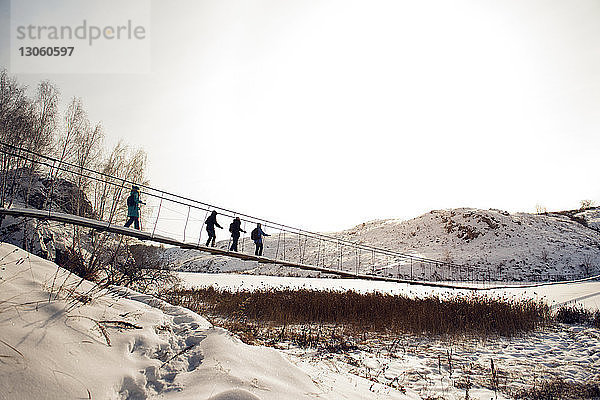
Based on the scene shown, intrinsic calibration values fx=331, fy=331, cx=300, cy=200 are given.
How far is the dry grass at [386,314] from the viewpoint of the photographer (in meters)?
9.45

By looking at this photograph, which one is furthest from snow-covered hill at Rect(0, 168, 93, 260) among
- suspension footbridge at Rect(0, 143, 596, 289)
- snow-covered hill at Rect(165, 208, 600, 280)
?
snow-covered hill at Rect(165, 208, 600, 280)

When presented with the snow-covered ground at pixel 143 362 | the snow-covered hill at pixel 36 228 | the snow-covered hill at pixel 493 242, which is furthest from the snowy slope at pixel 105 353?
the snow-covered hill at pixel 493 242

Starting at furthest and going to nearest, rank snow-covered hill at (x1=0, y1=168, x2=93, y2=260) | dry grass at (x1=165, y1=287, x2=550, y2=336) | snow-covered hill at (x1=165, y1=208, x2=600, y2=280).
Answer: snow-covered hill at (x1=165, y1=208, x2=600, y2=280)
snow-covered hill at (x1=0, y1=168, x2=93, y2=260)
dry grass at (x1=165, y1=287, x2=550, y2=336)

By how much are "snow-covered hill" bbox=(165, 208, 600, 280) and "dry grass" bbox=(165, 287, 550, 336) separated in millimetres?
22829

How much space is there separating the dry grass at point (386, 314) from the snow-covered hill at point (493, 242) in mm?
22829

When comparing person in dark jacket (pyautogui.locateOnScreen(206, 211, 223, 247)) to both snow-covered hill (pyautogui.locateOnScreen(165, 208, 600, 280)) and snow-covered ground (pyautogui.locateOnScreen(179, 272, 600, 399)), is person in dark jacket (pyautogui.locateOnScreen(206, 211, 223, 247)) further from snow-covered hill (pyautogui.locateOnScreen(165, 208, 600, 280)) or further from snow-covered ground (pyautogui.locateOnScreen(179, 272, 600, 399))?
snow-covered hill (pyautogui.locateOnScreen(165, 208, 600, 280))

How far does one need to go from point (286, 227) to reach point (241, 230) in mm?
2078

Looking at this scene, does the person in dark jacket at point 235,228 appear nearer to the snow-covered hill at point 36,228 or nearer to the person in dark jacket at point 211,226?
the person in dark jacket at point 211,226

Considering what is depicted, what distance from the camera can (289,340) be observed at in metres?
7.70

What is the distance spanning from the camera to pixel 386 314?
10.6 metres

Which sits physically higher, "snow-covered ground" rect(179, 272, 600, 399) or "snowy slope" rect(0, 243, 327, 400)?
"snowy slope" rect(0, 243, 327, 400)

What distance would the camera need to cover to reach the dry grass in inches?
372

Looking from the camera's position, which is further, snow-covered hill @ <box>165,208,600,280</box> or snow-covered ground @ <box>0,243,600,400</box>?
snow-covered hill @ <box>165,208,600,280</box>

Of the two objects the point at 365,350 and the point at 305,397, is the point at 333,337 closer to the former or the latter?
the point at 365,350
